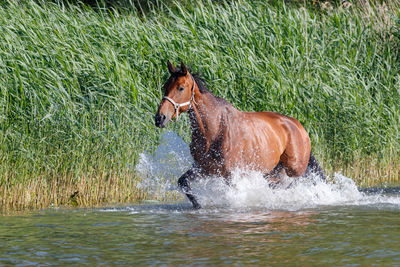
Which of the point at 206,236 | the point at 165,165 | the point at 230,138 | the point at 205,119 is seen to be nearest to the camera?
the point at 206,236

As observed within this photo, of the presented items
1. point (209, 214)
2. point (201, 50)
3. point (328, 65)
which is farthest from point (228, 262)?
point (328, 65)

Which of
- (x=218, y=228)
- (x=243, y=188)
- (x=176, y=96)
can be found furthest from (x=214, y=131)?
(x=218, y=228)

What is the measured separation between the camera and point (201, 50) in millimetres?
10633

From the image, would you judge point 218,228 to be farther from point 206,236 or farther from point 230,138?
point 230,138

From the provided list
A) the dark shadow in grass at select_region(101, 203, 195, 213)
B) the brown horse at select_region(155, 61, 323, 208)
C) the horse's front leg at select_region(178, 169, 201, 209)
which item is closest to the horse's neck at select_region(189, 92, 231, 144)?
the brown horse at select_region(155, 61, 323, 208)

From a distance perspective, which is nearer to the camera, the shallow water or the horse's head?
the shallow water

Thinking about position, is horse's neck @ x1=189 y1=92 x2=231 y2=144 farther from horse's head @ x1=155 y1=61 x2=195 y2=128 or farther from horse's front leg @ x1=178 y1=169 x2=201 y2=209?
horse's front leg @ x1=178 y1=169 x2=201 y2=209

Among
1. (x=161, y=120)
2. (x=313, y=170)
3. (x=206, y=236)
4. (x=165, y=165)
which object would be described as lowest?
(x=206, y=236)

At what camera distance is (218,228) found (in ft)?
21.3

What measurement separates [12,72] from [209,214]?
3.32 m

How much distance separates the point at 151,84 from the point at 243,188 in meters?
3.20

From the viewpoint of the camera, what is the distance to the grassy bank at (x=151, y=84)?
29.0 feet

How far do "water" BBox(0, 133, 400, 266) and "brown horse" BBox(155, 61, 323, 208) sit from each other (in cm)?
19

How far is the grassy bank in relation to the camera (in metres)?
8.84
